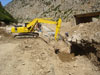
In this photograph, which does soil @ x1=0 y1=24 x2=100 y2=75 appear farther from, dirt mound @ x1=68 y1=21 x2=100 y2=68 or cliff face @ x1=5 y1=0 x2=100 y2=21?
cliff face @ x1=5 y1=0 x2=100 y2=21

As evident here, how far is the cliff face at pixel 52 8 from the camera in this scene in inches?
1454

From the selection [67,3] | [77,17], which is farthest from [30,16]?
[77,17]

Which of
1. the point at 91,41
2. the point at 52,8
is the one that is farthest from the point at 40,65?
the point at 52,8

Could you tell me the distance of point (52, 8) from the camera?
190 feet

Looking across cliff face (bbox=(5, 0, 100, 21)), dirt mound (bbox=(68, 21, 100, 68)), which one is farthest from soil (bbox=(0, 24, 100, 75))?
cliff face (bbox=(5, 0, 100, 21))

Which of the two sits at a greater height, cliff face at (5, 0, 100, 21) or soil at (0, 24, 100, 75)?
cliff face at (5, 0, 100, 21)

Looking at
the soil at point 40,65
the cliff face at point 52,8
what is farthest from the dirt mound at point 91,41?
the cliff face at point 52,8

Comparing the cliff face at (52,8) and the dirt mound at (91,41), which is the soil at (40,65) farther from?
the cliff face at (52,8)

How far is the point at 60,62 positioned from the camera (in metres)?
7.98

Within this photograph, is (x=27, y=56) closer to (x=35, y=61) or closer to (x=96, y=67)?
(x=35, y=61)

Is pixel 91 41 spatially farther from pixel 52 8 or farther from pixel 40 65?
pixel 52 8

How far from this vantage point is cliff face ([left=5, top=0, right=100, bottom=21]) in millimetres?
36938

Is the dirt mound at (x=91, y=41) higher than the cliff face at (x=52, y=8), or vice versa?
the cliff face at (x=52, y=8)

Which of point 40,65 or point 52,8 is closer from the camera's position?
point 40,65
